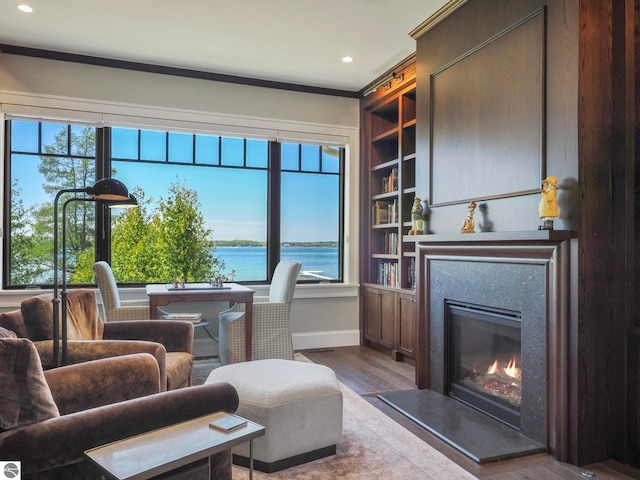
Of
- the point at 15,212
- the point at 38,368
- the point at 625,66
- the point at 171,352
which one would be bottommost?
the point at 171,352

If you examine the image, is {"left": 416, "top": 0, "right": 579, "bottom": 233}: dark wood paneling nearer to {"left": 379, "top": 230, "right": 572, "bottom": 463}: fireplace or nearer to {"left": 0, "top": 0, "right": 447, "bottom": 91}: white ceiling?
{"left": 379, "top": 230, "right": 572, "bottom": 463}: fireplace

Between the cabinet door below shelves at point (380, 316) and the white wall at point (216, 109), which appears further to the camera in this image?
the cabinet door below shelves at point (380, 316)

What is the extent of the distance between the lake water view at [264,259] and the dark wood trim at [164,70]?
174cm

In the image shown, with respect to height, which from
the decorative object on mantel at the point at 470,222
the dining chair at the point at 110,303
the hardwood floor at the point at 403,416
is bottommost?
the hardwood floor at the point at 403,416

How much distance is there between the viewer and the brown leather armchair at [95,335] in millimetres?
2246

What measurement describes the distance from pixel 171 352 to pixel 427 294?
192 centimetres

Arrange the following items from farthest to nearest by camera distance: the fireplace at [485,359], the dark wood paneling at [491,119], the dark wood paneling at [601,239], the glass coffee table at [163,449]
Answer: the fireplace at [485,359], the dark wood paneling at [491,119], the dark wood paneling at [601,239], the glass coffee table at [163,449]

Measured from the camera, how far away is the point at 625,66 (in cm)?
241

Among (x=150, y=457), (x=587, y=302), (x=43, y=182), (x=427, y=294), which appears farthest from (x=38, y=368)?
(x=43, y=182)

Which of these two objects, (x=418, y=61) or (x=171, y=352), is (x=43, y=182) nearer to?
(x=171, y=352)

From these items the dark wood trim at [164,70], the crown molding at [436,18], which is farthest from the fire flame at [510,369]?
the dark wood trim at [164,70]

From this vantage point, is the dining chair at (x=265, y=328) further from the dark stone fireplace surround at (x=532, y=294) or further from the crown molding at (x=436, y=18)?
the crown molding at (x=436, y=18)

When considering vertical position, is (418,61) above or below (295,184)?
above

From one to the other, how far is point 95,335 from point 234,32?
2.55 m
